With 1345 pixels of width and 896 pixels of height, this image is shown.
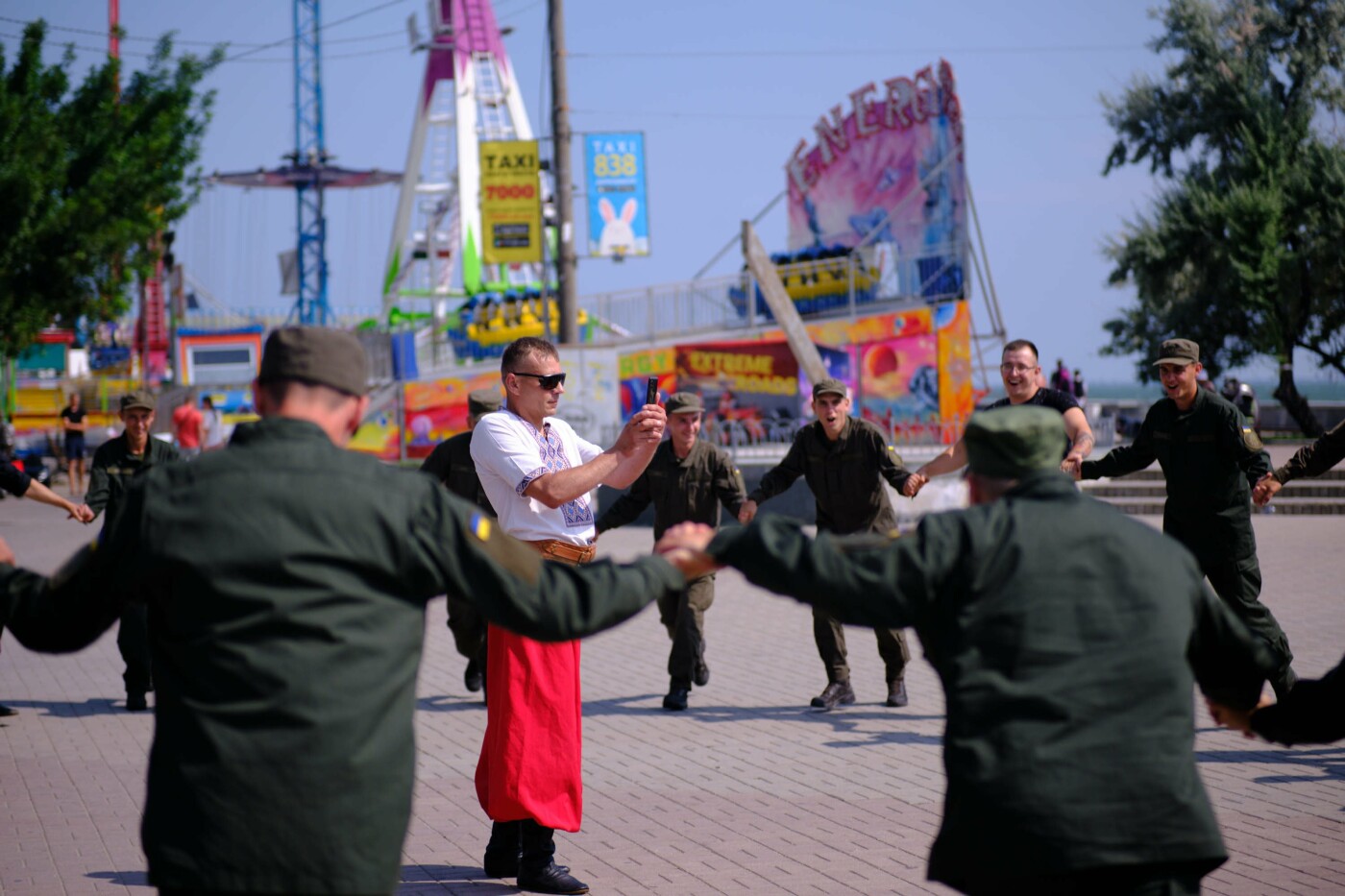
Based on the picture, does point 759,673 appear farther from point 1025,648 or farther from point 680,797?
point 1025,648

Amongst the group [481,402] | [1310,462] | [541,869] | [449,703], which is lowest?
[449,703]

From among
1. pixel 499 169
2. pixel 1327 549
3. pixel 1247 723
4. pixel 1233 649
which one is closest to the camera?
pixel 1233 649

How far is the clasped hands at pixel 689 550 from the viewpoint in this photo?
3.43m

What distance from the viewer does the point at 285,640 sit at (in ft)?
9.21

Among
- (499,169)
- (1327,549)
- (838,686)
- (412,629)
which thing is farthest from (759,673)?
(499,169)

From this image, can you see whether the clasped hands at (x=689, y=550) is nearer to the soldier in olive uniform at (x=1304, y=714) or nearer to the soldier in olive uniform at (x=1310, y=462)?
the soldier in olive uniform at (x=1304, y=714)

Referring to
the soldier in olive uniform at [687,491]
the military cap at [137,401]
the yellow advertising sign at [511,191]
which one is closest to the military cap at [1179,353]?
the soldier in olive uniform at [687,491]

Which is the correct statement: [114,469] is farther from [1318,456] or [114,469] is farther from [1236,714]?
[1236,714]

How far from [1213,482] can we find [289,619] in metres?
5.92

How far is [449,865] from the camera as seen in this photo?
223 inches

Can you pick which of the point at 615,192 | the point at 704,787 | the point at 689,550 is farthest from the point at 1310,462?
the point at 615,192

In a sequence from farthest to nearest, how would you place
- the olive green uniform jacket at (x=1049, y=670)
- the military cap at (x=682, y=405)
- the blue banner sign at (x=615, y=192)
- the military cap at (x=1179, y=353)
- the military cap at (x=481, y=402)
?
the blue banner sign at (x=615, y=192) → the military cap at (x=481, y=402) → the military cap at (x=682, y=405) → the military cap at (x=1179, y=353) → the olive green uniform jacket at (x=1049, y=670)

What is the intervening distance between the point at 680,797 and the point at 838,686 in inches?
97.1

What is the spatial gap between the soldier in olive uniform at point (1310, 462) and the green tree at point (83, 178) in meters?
20.7
